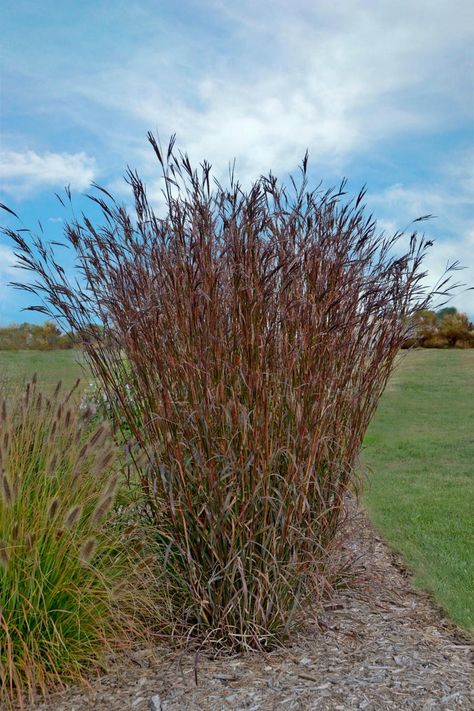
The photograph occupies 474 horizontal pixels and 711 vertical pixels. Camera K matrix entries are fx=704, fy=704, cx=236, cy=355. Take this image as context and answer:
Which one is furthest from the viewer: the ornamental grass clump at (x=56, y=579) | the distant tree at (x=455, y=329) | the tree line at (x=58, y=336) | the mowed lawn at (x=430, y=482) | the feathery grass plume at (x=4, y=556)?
the distant tree at (x=455, y=329)

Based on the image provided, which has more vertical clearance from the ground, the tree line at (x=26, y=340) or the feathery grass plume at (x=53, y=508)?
the tree line at (x=26, y=340)

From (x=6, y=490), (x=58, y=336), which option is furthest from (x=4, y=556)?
(x=58, y=336)

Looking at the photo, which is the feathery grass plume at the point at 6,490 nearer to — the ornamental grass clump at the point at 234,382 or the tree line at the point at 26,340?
the ornamental grass clump at the point at 234,382

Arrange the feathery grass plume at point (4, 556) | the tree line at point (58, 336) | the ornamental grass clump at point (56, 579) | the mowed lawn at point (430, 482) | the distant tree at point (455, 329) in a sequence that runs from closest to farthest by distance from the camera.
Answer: the feathery grass plume at point (4, 556)
the ornamental grass clump at point (56, 579)
the mowed lawn at point (430, 482)
the tree line at point (58, 336)
the distant tree at point (455, 329)

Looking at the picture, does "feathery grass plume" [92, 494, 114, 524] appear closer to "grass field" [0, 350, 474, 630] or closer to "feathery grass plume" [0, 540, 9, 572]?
"feathery grass plume" [0, 540, 9, 572]

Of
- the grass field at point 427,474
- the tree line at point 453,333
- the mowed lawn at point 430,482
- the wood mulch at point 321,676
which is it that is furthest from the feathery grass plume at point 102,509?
the tree line at point 453,333

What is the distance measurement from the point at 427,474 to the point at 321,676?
5.77 m

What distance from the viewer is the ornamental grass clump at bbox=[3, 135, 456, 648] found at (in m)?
3.18

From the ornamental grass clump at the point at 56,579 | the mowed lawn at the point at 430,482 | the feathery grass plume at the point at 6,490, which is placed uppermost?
the feathery grass plume at the point at 6,490

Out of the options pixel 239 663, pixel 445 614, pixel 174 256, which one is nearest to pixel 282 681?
pixel 239 663

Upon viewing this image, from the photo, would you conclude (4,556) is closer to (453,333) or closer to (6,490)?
(6,490)

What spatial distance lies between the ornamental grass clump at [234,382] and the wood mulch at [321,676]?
6.0 inches

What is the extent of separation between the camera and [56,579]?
317 cm

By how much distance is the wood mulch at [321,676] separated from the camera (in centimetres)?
293
